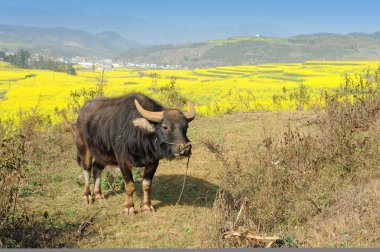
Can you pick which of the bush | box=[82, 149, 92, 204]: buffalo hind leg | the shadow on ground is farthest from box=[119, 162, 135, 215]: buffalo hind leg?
the bush

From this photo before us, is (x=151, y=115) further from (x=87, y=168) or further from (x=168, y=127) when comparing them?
(x=87, y=168)

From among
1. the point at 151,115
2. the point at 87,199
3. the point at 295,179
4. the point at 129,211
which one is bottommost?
the point at 87,199

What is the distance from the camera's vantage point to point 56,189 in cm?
848

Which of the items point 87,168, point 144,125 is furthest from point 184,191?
point 144,125

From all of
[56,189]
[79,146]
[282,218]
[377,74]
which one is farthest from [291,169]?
[377,74]

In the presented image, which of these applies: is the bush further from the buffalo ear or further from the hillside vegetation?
the buffalo ear

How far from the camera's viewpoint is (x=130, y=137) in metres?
6.74

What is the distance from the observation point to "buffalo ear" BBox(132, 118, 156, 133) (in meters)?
6.46

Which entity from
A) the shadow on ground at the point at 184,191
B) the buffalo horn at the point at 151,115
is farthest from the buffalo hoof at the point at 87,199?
the buffalo horn at the point at 151,115

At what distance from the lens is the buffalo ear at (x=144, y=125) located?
6459 millimetres

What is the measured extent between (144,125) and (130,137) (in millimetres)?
418

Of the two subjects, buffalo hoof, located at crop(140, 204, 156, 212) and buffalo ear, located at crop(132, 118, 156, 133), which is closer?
buffalo ear, located at crop(132, 118, 156, 133)

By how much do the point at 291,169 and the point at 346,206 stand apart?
1.79 meters

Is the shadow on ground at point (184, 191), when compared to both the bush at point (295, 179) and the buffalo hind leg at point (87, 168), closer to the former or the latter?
the bush at point (295, 179)
